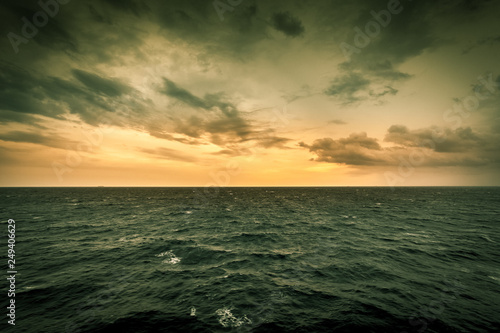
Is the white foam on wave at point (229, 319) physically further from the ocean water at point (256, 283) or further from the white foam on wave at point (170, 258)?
the white foam on wave at point (170, 258)

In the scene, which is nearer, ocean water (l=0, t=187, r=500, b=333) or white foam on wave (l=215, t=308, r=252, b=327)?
white foam on wave (l=215, t=308, r=252, b=327)

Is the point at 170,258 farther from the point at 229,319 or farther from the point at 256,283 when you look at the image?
the point at 229,319

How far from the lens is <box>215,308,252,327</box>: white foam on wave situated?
39.7ft

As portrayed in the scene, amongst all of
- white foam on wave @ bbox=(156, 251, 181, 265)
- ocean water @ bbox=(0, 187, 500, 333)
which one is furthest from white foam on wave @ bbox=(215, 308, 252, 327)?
white foam on wave @ bbox=(156, 251, 181, 265)

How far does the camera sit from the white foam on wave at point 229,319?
12.1m

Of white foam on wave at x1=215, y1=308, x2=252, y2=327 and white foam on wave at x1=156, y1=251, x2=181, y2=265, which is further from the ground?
white foam on wave at x1=215, y1=308, x2=252, y2=327

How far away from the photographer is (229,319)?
1254 centimetres

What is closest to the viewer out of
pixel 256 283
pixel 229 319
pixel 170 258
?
pixel 229 319

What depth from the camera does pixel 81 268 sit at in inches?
779

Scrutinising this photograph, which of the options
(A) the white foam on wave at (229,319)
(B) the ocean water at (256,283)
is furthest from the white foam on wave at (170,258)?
(A) the white foam on wave at (229,319)

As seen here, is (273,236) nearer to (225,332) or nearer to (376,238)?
(376,238)

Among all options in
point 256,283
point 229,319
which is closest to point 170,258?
point 256,283

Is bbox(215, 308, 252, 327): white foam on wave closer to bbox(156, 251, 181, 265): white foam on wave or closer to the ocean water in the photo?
the ocean water

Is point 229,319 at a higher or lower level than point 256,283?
higher
